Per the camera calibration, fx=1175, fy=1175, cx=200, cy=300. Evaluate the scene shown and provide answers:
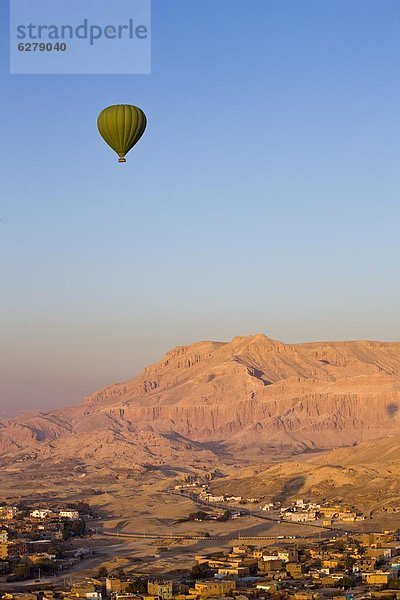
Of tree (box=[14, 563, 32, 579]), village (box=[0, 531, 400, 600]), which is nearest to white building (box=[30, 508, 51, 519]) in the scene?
village (box=[0, 531, 400, 600])

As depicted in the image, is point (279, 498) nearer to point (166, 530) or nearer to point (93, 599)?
point (166, 530)

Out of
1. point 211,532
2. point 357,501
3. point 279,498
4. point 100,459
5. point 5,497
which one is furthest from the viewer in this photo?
point 100,459

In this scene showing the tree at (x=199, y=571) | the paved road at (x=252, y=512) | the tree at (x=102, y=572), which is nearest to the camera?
the tree at (x=199, y=571)

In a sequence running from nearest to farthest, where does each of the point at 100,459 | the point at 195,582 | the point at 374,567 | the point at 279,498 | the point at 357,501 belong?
the point at 195,582
the point at 374,567
the point at 357,501
the point at 279,498
the point at 100,459

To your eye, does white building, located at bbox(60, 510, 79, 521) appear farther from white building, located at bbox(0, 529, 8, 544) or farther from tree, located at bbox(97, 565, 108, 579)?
tree, located at bbox(97, 565, 108, 579)

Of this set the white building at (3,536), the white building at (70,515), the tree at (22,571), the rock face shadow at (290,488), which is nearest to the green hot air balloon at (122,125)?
the tree at (22,571)

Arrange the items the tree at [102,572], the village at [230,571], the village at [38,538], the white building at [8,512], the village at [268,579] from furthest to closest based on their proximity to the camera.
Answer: the white building at [8,512] < the village at [38,538] < the tree at [102,572] < the village at [230,571] < the village at [268,579]

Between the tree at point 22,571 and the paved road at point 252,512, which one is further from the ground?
the tree at point 22,571

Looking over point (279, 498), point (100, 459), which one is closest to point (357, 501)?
point (279, 498)

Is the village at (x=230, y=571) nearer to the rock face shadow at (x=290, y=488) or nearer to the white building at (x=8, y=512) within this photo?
the white building at (x=8, y=512)

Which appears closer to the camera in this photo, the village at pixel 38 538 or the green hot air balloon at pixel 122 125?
the green hot air balloon at pixel 122 125
